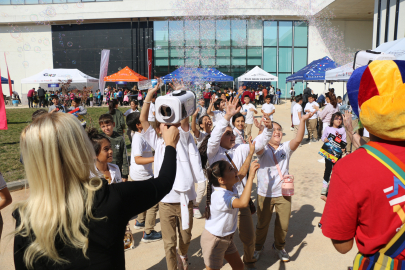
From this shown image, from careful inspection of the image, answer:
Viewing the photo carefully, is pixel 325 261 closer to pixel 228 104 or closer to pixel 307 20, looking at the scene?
pixel 228 104

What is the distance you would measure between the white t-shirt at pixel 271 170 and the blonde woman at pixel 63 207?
8.38ft

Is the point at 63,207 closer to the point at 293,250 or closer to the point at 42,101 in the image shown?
the point at 293,250

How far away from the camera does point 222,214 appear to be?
9.55ft

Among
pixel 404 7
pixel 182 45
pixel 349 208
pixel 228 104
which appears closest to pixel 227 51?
pixel 182 45

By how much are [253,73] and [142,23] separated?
15.4m

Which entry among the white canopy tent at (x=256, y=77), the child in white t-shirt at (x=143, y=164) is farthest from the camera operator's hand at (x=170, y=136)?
the white canopy tent at (x=256, y=77)

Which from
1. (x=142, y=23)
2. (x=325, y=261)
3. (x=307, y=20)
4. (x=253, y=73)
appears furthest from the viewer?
(x=142, y=23)

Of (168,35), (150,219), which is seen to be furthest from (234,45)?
(150,219)

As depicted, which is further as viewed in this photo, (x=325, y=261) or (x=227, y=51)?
(x=227, y=51)

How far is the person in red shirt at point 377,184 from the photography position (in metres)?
1.42

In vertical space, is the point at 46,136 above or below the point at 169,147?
above

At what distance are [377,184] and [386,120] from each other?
0.29m

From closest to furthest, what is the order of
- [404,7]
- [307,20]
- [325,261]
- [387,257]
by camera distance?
[387,257]
[325,261]
[404,7]
[307,20]

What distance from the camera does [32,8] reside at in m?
33.0
